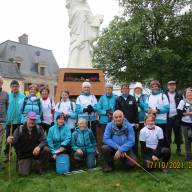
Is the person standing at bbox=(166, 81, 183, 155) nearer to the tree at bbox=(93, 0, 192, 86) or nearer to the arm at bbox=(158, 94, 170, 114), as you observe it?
the arm at bbox=(158, 94, 170, 114)

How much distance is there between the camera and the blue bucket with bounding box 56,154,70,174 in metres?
6.57

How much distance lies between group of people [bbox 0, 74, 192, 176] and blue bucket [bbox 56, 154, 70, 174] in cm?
10

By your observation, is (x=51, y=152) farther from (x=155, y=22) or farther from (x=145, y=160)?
(x=155, y=22)

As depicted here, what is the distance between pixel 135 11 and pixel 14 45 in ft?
74.6

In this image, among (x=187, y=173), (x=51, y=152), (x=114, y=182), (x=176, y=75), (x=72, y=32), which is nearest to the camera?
(x=114, y=182)

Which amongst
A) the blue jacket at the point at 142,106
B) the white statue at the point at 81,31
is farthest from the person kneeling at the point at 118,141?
the white statue at the point at 81,31

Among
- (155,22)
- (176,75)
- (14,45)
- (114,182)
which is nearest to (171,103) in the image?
(114,182)

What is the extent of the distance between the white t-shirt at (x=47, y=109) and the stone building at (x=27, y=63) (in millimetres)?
31273

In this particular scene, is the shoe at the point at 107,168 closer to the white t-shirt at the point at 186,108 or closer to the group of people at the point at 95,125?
the group of people at the point at 95,125

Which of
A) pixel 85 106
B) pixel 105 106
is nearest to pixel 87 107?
pixel 85 106

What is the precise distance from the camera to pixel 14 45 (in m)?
42.5

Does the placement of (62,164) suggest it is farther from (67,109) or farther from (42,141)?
(67,109)

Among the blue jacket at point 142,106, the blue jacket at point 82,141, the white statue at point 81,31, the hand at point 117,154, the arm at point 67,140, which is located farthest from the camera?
the white statue at point 81,31
